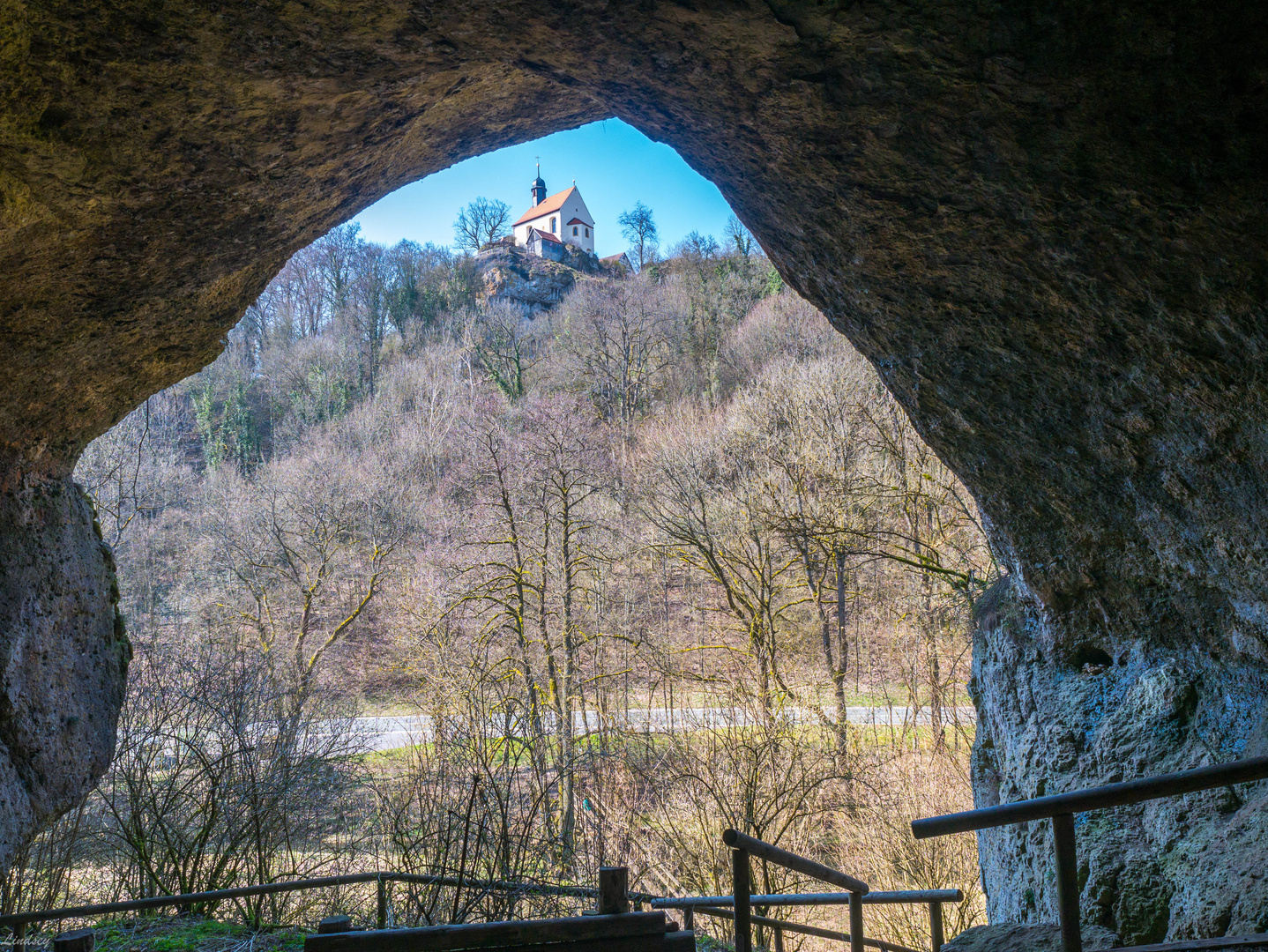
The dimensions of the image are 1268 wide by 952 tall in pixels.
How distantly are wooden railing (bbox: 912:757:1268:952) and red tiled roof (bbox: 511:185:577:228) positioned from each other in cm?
6471

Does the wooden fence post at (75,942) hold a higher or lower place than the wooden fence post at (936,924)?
higher

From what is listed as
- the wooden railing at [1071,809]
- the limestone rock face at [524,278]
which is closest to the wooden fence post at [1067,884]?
the wooden railing at [1071,809]

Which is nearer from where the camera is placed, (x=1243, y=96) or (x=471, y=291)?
(x=1243, y=96)

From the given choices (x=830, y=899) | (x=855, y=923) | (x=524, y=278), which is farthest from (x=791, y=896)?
(x=524, y=278)

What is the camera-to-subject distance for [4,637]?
3.73 metres

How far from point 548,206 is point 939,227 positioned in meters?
65.3

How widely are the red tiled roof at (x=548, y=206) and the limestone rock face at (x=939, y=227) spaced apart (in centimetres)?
6253

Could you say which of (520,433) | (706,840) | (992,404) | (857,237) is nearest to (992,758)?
(992,404)

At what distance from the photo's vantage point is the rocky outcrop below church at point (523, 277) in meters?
42.5

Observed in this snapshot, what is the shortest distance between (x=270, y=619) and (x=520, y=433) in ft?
24.1

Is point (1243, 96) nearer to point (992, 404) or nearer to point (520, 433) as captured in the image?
point (992, 404)

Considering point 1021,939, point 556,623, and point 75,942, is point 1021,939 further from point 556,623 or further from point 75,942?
point 556,623

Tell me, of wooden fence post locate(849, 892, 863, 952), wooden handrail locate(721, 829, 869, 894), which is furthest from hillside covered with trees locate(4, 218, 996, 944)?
wooden handrail locate(721, 829, 869, 894)

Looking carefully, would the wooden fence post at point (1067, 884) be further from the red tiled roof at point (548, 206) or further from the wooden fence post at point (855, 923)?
the red tiled roof at point (548, 206)
